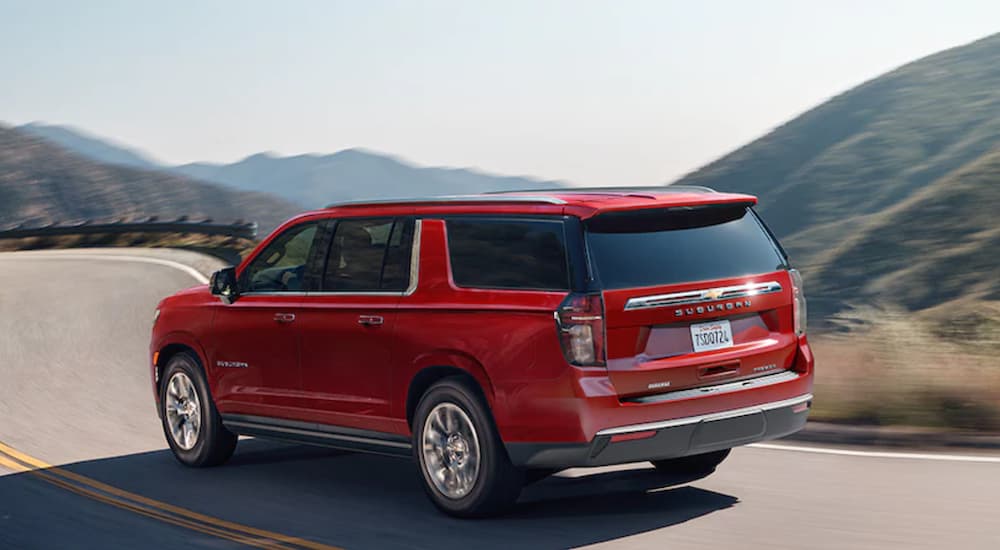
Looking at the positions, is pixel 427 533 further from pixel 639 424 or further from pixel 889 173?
pixel 889 173

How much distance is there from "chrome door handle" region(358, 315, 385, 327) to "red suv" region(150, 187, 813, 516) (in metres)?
0.01

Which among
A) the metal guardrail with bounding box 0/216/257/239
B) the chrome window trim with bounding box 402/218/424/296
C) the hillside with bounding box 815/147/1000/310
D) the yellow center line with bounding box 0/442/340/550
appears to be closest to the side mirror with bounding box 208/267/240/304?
the yellow center line with bounding box 0/442/340/550

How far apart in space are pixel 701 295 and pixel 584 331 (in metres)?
0.73

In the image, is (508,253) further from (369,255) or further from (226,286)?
(226,286)

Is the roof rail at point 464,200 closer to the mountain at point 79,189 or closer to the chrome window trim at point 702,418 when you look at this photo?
the chrome window trim at point 702,418

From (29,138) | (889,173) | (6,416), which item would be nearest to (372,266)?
(6,416)

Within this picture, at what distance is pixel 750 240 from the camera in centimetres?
746

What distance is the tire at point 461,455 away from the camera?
23.1ft

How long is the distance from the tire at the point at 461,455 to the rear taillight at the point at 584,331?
71 centimetres

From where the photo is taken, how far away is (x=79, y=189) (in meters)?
147

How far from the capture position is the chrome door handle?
7.73 metres

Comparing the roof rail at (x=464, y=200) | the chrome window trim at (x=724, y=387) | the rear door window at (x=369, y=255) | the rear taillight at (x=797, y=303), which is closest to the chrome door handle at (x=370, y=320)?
the rear door window at (x=369, y=255)

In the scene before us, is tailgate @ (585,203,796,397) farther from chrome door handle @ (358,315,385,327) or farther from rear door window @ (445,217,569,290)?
chrome door handle @ (358,315,385,327)

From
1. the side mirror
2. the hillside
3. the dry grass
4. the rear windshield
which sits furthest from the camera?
the hillside
